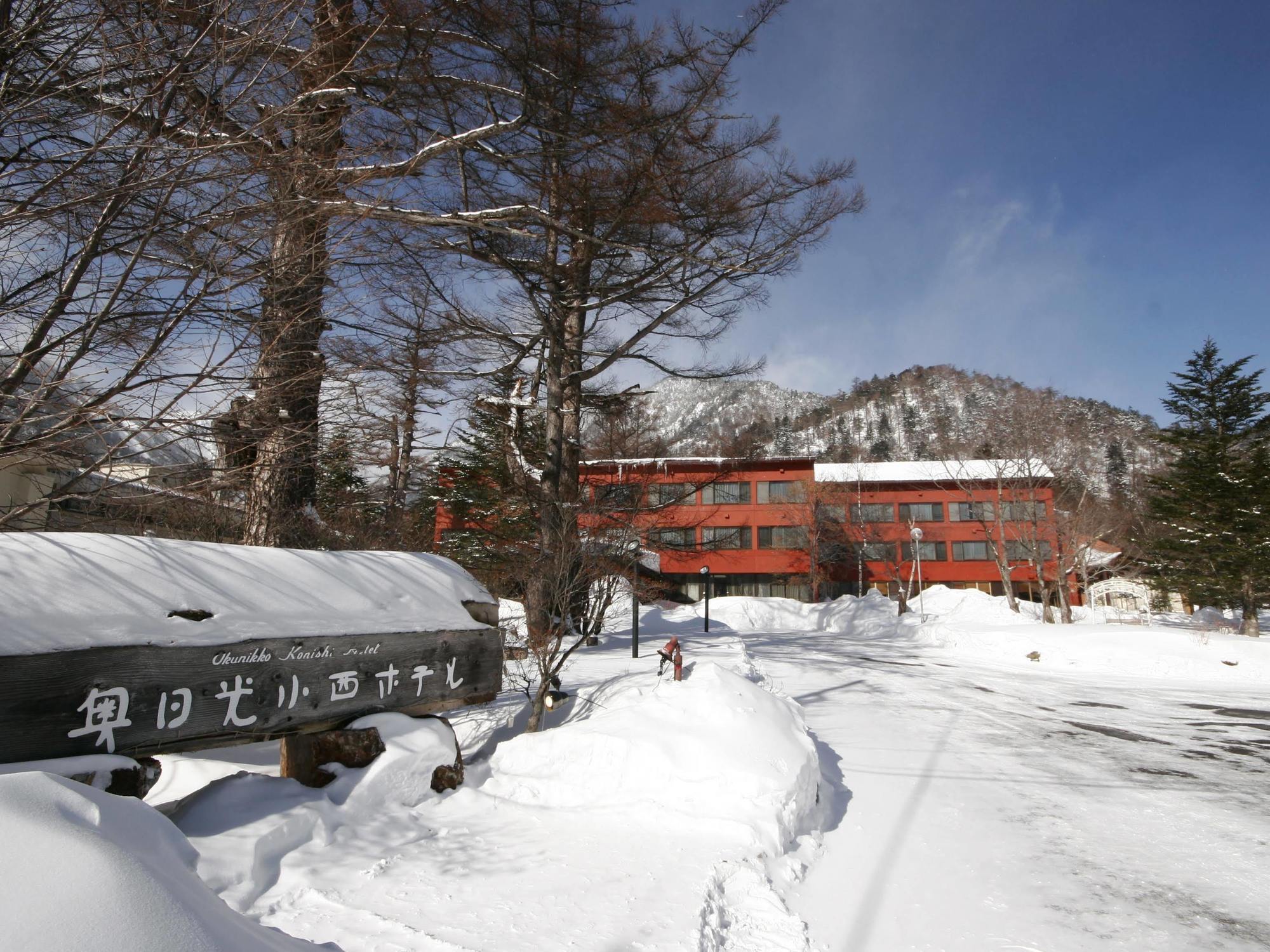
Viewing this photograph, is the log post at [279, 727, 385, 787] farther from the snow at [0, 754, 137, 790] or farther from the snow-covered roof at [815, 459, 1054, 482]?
the snow-covered roof at [815, 459, 1054, 482]

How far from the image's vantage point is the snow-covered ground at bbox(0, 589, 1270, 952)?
3.75 meters

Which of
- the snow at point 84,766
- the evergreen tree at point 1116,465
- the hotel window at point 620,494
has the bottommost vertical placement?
the snow at point 84,766

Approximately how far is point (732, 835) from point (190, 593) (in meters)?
3.73

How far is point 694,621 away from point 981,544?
28.7 meters

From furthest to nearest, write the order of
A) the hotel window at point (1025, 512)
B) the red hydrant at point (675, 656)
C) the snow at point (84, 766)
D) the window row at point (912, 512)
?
the window row at point (912, 512), the hotel window at point (1025, 512), the red hydrant at point (675, 656), the snow at point (84, 766)

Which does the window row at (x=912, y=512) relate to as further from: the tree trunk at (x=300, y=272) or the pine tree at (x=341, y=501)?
the tree trunk at (x=300, y=272)

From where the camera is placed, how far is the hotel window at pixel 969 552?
45.3m

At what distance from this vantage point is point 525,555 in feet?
40.7

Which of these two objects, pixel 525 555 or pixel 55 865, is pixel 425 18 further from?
pixel 525 555

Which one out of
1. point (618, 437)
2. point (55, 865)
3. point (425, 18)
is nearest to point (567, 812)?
point (55, 865)

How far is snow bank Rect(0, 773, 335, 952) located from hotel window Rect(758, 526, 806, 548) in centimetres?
4431

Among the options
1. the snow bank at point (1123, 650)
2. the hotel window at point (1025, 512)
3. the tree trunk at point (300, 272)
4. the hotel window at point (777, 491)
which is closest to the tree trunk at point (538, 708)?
the tree trunk at point (300, 272)

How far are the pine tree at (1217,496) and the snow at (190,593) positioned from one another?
25.7m

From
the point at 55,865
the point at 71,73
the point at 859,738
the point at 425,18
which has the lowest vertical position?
the point at 859,738
